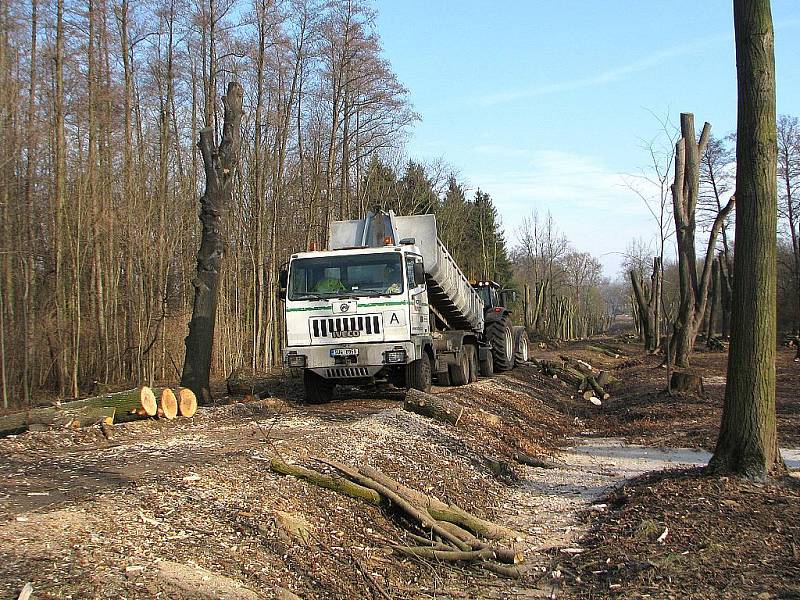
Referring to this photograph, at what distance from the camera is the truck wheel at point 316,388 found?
14417 millimetres

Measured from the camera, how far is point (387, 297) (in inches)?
539

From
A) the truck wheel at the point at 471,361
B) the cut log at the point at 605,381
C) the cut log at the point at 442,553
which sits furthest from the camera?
the cut log at the point at 605,381

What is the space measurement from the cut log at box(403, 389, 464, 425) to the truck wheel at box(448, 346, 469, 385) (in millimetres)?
5259

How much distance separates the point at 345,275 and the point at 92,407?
485 cm

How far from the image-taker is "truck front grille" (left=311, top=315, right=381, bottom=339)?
13.7 m

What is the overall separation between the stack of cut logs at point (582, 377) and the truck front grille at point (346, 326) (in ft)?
27.8

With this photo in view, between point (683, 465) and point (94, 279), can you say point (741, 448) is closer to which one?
point (683, 465)

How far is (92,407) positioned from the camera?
11.8 metres

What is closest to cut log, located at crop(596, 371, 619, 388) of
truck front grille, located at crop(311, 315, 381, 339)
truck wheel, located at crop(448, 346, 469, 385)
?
truck wheel, located at crop(448, 346, 469, 385)

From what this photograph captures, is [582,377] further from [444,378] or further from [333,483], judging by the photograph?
A: [333,483]

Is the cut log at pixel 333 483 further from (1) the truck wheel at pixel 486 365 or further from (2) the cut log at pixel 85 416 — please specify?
(1) the truck wheel at pixel 486 365

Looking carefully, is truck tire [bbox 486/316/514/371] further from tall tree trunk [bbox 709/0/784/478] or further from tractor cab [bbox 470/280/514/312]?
tall tree trunk [bbox 709/0/784/478]

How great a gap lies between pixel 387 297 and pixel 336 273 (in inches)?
42.3

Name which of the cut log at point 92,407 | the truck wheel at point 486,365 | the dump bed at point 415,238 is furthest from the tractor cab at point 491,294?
the cut log at point 92,407
